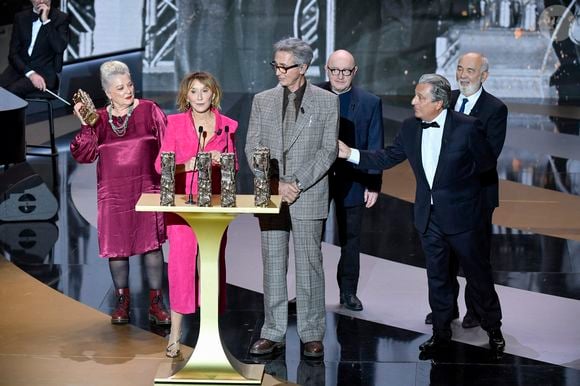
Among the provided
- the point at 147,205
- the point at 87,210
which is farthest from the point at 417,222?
the point at 87,210

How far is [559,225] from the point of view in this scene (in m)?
9.27

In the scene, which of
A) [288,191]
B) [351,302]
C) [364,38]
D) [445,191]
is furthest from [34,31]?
[364,38]

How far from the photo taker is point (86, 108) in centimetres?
590

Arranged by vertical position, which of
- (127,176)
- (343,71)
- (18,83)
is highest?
(18,83)

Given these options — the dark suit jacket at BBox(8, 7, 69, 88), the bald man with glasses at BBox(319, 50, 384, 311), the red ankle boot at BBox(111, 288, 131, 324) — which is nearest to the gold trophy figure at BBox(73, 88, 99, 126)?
the red ankle boot at BBox(111, 288, 131, 324)

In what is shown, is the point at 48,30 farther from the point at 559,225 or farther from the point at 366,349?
the point at 366,349

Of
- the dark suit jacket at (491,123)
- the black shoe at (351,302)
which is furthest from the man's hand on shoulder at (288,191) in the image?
the black shoe at (351,302)

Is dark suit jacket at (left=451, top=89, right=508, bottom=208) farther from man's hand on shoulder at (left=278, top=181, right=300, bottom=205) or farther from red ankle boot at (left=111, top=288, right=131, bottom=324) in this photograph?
Result: red ankle boot at (left=111, top=288, right=131, bottom=324)

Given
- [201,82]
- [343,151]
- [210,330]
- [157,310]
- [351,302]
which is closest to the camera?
[210,330]

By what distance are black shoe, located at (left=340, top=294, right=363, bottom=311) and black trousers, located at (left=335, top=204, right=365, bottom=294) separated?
0.16 ft

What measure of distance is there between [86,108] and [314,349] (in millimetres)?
1853

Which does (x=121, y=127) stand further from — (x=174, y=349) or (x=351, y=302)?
(x=351, y=302)

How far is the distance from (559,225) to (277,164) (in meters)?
4.26

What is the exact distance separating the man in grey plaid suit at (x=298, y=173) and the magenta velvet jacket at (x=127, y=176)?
752 millimetres
